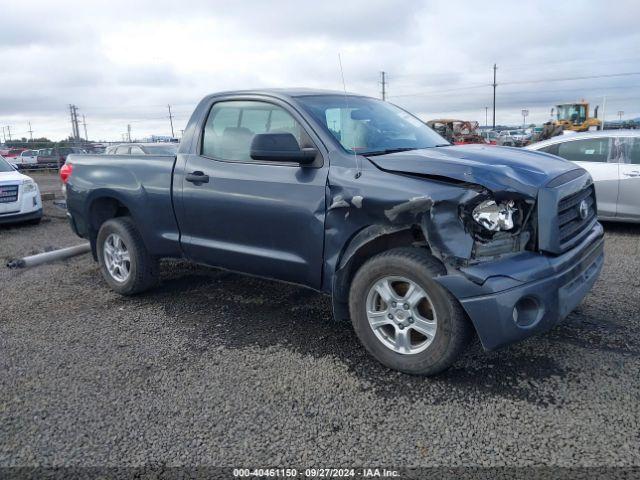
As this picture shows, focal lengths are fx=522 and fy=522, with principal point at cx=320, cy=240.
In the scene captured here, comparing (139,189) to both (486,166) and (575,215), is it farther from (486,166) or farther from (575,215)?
(575,215)

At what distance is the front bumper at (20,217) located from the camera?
9.39m

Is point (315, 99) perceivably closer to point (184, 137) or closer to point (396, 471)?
point (184, 137)

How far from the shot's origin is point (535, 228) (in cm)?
304

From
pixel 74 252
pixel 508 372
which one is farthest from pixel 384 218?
pixel 74 252

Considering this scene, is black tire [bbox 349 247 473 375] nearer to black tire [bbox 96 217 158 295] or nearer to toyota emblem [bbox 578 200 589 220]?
toyota emblem [bbox 578 200 589 220]

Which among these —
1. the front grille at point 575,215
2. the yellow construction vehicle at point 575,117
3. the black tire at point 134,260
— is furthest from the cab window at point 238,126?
the yellow construction vehicle at point 575,117

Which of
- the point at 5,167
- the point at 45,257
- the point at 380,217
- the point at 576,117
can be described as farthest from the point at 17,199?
the point at 576,117

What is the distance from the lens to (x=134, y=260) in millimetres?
4926

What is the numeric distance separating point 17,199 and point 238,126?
7.19m

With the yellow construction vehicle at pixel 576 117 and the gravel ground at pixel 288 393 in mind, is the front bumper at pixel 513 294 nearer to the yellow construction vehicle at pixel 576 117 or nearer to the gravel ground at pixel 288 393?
the gravel ground at pixel 288 393

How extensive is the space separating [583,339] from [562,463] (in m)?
1.53

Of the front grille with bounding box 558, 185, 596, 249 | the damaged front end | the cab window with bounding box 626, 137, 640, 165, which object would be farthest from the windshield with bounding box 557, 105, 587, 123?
the damaged front end

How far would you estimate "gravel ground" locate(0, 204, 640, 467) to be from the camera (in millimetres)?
2592

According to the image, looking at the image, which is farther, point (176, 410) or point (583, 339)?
point (583, 339)
